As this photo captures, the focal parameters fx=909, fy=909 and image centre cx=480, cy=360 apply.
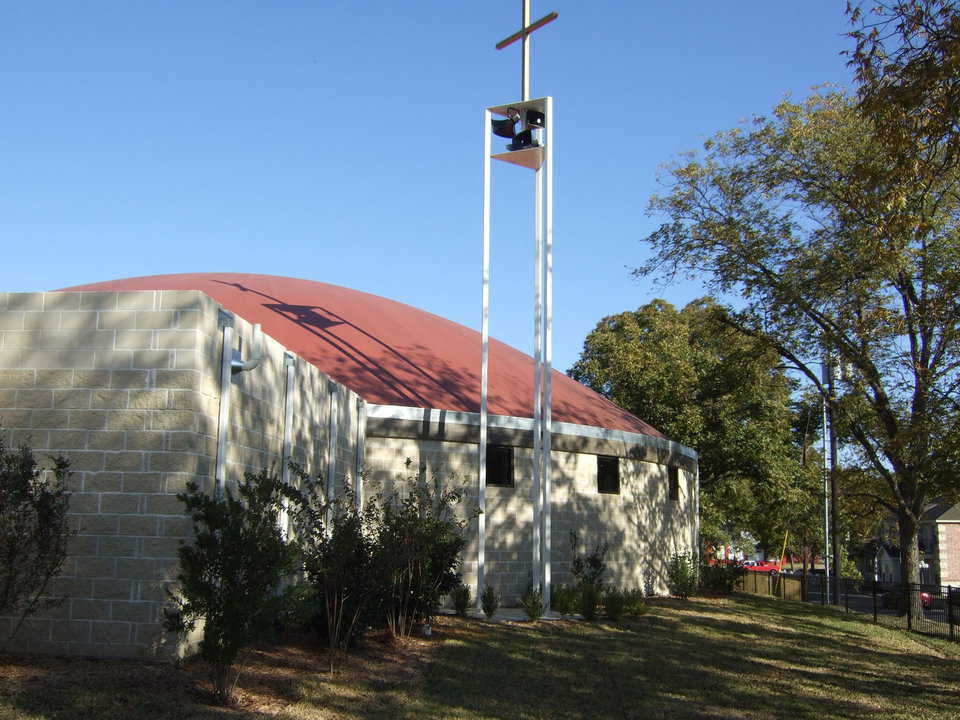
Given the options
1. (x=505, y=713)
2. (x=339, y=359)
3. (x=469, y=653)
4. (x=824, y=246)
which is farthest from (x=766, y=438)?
(x=505, y=713)

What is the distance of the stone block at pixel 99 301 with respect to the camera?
29.8ft

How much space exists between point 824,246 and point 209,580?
16.1m

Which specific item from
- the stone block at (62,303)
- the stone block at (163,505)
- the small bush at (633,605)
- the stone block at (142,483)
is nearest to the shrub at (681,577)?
the small bush at (633,605)

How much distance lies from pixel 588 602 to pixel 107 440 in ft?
30.1

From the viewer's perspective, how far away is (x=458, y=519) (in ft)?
53.4

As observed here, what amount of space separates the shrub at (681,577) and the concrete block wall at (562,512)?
0.65 ft

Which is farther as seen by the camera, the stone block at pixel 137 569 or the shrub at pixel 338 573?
the shrub at pixel 338 573

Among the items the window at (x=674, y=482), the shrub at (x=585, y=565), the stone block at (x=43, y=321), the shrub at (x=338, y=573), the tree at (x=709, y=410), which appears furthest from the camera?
the tree at (x=709, y=410)

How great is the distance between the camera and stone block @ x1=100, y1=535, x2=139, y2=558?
28.0ft

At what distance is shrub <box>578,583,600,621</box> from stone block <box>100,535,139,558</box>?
28.9 feet

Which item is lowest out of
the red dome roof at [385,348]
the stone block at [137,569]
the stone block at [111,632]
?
the stone block at [111,632]

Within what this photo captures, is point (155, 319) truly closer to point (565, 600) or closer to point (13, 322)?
point (13, 322)

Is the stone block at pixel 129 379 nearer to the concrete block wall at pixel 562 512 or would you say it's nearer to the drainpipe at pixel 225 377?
the drainpipe at pixel 225 377

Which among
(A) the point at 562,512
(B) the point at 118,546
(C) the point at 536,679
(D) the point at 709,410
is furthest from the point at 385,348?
(D) the point at 709,410
